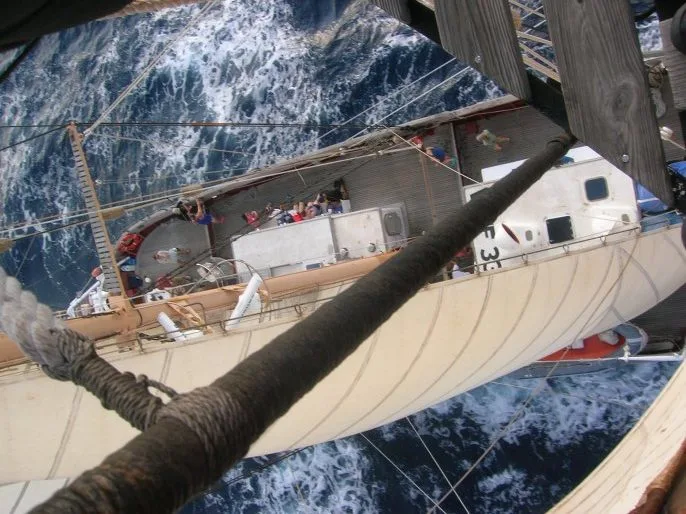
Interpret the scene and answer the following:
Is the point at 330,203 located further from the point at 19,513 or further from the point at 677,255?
the point at 19,513

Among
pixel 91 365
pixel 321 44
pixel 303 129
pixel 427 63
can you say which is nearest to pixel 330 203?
pixel 303 129

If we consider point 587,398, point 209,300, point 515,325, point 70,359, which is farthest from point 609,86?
point 587,398

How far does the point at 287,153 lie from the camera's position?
15.2 meters

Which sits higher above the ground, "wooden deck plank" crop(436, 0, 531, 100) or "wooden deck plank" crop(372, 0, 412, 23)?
"wooden deck plank" crop(372, 0, 412, 23)

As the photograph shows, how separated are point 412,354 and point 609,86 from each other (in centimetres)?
667

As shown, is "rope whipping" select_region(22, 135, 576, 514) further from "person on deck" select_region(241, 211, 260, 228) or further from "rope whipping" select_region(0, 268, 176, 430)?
"person on deck" select_region(241, 211, 260, 228)

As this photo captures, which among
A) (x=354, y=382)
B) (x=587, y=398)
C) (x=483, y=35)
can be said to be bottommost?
(x=587, y=398)

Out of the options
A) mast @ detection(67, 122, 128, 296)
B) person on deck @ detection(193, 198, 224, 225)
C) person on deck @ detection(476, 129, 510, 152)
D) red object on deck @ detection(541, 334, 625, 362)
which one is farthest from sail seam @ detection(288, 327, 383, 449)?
person on deck @ detection(193, 198, 224, 225)

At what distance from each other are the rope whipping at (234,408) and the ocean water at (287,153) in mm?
9916

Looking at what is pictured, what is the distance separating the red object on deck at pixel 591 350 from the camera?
38.9 ft

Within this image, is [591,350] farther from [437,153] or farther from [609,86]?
[609,86]

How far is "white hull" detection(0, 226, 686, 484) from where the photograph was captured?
741 cm

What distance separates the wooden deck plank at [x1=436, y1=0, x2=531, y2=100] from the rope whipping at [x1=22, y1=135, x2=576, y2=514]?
1.17 metres

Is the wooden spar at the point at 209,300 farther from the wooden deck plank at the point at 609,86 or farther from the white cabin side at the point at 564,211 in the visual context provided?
the wooden deck plank at the point at 609,86
